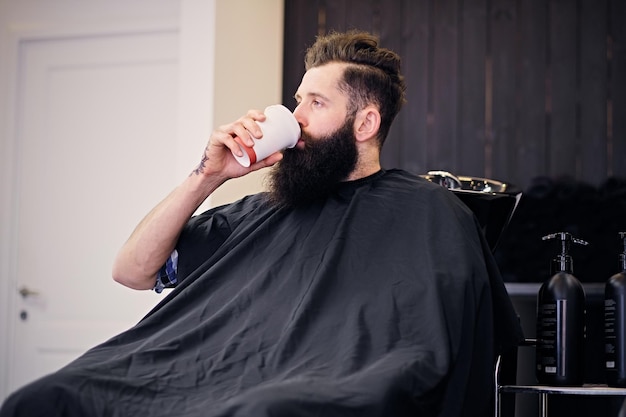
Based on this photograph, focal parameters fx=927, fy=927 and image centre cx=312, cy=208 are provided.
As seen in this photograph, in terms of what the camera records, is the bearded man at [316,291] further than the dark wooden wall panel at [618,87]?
No

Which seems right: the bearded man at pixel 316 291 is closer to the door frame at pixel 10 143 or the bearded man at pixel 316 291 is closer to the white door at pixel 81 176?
the white door at pixel 81 176

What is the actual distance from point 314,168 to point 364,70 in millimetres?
311

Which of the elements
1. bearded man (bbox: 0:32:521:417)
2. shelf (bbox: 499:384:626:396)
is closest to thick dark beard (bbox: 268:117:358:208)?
bearded man (bbox: 0:32:521:417)

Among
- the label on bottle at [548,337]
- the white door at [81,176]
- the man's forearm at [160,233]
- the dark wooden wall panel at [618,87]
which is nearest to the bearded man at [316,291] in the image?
the man's forearm at [160,233]

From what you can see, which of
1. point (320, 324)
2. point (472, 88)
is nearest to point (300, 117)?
point (320, 324)

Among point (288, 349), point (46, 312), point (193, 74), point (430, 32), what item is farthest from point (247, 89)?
point (288, 349)

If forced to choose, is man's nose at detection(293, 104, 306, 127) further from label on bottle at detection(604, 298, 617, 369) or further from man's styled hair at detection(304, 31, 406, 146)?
label on bottle at detection(604, 298, 617, 369)

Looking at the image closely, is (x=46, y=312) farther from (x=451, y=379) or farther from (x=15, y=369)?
(x=451, y=379)

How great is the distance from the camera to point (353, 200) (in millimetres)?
2328

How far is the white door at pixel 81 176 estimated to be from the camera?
4324 millimetres

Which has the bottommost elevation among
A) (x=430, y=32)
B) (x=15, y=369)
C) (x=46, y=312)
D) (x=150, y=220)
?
(x=15, y=369)

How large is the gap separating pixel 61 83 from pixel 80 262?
2.91 ft

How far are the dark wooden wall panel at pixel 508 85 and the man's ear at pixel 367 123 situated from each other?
1.61 meters

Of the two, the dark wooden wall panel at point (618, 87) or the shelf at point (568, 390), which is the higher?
the dark wooden wall panel at point (618, 87)
